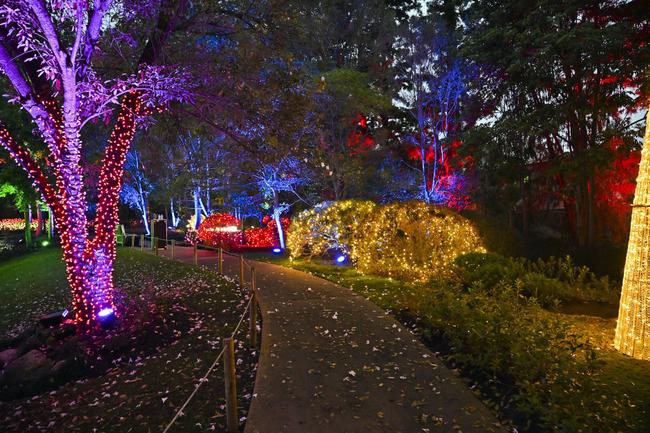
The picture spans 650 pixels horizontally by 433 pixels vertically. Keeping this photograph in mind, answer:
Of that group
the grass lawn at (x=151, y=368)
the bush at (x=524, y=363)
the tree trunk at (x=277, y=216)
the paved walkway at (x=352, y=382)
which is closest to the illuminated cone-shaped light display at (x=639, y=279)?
the bush at (x=524, y=363)

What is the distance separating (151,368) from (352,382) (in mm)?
3131

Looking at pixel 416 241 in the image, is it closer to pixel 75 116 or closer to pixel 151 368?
pixel 151 368

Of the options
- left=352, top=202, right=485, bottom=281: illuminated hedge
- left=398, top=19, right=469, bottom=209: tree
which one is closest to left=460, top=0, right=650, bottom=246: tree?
left=398, top=19, right=469, bottom=209: tree

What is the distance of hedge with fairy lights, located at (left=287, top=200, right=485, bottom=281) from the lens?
470 inches

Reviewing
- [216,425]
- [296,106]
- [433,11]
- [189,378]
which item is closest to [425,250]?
[296,106]

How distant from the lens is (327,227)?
48.6 feet

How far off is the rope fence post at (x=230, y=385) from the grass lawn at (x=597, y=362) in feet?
8.52

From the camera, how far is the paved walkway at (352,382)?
4000mm

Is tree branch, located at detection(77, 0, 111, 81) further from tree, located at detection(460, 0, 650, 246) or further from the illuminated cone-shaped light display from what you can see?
tree, located at detection(460, 0, 650, 246)

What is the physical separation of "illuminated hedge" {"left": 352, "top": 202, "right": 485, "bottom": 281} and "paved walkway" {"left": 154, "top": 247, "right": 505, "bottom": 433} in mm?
4376

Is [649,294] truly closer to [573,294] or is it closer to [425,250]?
[573,294]

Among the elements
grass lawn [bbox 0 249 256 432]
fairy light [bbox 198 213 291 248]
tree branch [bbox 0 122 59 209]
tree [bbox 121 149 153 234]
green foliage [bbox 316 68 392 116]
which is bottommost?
grass lawn [bbox 0 249 256 432]

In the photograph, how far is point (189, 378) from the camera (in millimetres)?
5609

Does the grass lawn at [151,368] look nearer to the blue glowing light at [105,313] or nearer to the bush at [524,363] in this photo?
the blue glowing light at [105,313]
